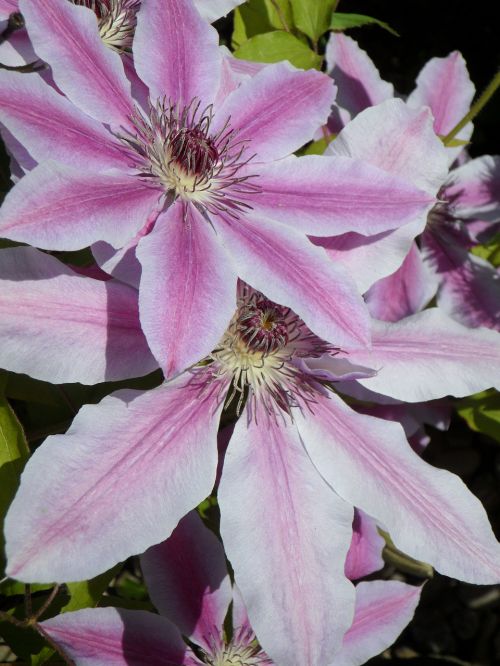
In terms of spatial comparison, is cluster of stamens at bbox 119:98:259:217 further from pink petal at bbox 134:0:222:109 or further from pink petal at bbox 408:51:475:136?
pink petal at bbox 408:51:475:136

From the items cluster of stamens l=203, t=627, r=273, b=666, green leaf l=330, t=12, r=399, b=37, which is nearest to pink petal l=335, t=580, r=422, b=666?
cluster of stamens l=203, t=627, r=273, b=666

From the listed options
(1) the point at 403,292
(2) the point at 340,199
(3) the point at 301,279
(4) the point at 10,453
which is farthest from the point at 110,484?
(1) the point at 403,292

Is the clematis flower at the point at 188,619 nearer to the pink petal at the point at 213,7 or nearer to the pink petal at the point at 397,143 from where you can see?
the pink petal at the point at 397,143

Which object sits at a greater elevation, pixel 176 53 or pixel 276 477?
pixel 176 53

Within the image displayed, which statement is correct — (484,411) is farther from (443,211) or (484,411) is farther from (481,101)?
(481,101)

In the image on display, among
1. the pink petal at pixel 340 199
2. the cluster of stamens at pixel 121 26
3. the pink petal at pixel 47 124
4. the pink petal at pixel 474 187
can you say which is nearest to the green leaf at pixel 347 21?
the pink petal at pixel 474 187
